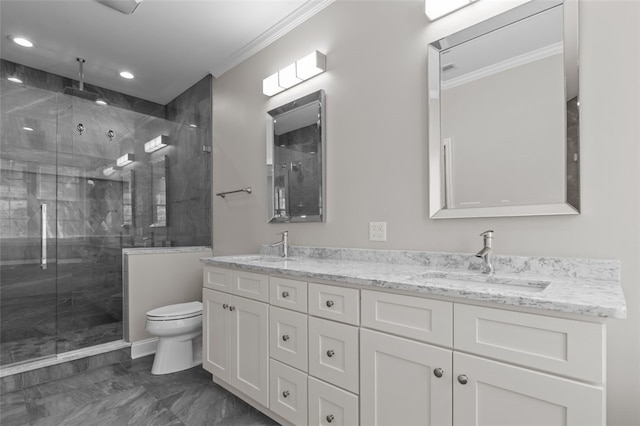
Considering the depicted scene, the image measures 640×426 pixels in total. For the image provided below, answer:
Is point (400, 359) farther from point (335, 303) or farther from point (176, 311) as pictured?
point (176, 311)

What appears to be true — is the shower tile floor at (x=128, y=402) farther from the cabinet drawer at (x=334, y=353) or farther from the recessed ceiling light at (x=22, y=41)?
the recessed ceiling light at (x=22, y=41)

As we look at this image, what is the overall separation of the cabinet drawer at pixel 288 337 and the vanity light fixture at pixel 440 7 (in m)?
1.56

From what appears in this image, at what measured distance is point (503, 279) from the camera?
1.31 meters

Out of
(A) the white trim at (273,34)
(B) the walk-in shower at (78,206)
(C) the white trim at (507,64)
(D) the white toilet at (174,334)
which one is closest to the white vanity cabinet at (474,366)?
(C) the white trim at (507,64)

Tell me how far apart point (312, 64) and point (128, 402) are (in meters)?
2.39

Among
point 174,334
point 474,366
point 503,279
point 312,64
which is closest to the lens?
point 474,366

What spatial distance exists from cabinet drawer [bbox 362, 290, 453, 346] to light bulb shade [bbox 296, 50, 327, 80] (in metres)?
1.51

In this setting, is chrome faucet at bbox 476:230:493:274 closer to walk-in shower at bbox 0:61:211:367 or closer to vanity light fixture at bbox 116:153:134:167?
walk-in shower at bbox 0:61:211:367

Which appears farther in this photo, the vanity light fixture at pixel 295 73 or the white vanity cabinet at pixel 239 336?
the vanity light fixture at pixel 295 73

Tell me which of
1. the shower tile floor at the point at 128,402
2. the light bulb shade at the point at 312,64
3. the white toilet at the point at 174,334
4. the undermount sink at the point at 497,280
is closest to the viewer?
the undermount sink at the point at 497,280

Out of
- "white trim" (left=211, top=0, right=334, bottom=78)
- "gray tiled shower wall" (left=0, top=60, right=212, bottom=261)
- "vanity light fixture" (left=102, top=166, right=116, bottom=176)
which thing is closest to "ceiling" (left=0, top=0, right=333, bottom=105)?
"white trim" (left=211, top=0, right=334, bottom=78)

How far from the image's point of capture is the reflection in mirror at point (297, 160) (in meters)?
2.22

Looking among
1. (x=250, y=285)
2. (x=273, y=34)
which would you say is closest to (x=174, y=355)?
(x=250, y=285)

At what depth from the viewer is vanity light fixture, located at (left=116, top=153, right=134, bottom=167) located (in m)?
3.15
